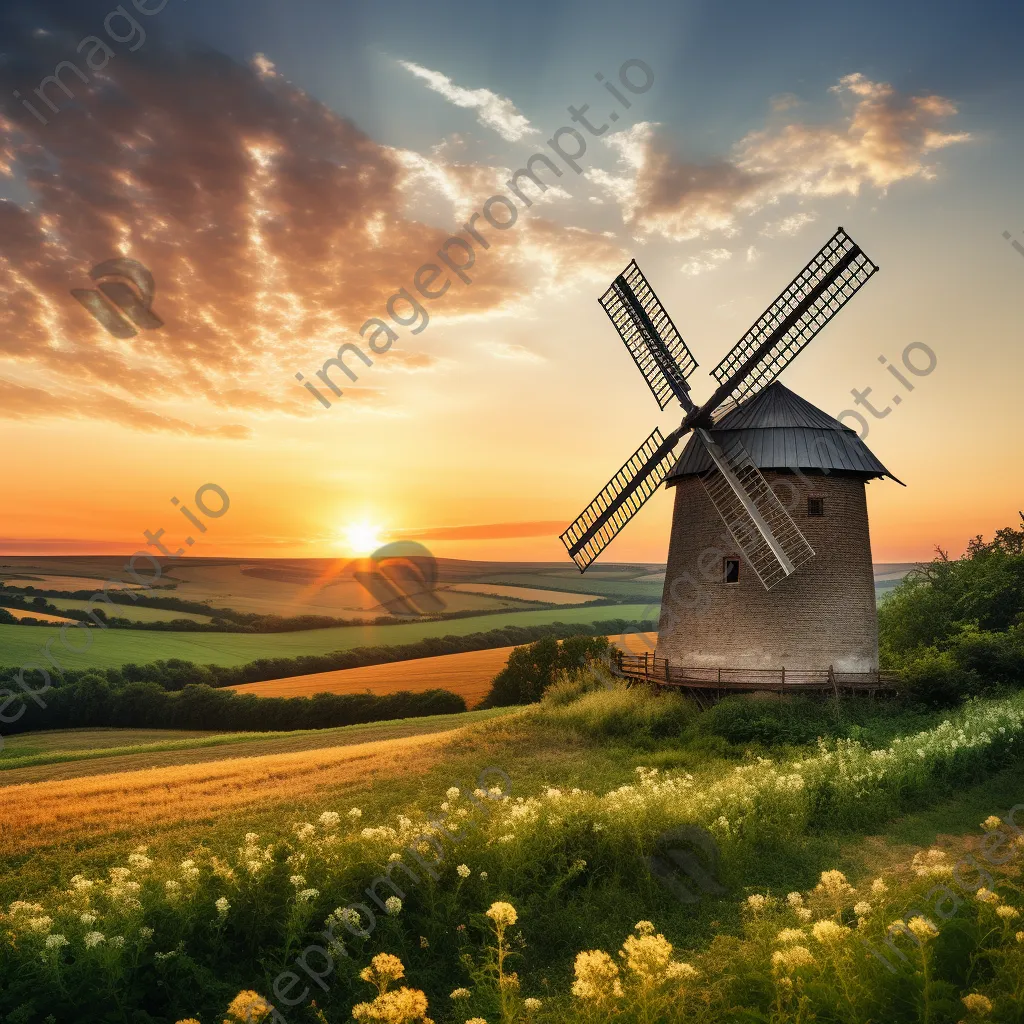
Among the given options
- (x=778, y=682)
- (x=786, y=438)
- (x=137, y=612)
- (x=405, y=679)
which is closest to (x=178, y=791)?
(x=778, y=682)

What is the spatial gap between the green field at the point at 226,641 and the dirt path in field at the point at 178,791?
82.5 feet

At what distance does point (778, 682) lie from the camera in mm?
22188

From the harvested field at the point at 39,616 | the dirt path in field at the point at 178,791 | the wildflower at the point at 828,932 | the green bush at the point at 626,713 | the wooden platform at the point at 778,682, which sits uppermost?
the harvested field at the point at 39,616

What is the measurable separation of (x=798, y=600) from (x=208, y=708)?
34.2m

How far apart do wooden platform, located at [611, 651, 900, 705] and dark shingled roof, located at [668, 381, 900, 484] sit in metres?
6.24

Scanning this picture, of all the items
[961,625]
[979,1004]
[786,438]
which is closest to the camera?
[979,1004]

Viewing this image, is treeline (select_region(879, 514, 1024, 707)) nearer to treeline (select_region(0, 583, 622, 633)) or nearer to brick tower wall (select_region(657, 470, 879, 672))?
brick tower wall (select_region(657, 470, 879, 672))

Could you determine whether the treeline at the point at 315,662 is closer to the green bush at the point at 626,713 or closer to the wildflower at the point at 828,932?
the green bush at the point at 626,713

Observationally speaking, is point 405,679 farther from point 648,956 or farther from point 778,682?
point 648,956

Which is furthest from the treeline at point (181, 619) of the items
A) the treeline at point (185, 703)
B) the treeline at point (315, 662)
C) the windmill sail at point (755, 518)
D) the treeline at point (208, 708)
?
the windmill sail at point (755, 518)

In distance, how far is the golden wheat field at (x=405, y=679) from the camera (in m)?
45.6

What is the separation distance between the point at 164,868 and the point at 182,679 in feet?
133

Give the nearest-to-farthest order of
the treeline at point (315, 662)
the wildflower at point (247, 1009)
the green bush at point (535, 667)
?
1. the wildflower at point (247, 1009)
2. the treeline at point (315, 662)
3. the green bush at point (535, 667)

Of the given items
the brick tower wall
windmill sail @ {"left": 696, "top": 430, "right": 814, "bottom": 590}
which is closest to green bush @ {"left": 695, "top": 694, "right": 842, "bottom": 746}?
the brick tower wall
